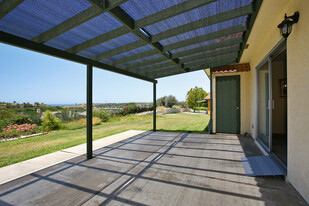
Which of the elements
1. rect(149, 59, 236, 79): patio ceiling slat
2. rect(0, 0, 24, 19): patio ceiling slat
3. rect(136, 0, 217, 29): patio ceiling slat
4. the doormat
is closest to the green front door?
rect(149, 59, 236, 79): patio ceiling slat

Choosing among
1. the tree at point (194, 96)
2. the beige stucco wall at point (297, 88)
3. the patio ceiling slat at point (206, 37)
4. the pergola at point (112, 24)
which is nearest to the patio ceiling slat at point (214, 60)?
the pergola at point (112, 24)

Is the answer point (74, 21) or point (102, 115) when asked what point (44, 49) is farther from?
point (102, 115)

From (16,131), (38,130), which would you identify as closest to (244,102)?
(38,130)

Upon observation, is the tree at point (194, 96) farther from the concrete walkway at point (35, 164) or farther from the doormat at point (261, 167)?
the concrete walkway at point (35, 164)

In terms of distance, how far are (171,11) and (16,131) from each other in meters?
8.27

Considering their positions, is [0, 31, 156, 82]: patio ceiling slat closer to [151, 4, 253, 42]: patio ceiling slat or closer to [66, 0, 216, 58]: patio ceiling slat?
[66, 0, 216, 58]: patio ceiling slat

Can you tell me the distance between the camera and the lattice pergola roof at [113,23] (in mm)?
2184

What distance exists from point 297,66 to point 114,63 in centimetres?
414

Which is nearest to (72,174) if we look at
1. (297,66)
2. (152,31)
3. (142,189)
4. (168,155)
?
(142,189)

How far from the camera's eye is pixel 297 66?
2207mm

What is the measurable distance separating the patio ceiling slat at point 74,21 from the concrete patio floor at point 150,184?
266 cm

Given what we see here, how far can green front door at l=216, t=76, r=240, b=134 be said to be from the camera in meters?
6.52

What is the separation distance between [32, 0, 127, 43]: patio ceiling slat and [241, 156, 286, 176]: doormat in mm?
3662

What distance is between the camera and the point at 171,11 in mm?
2383
